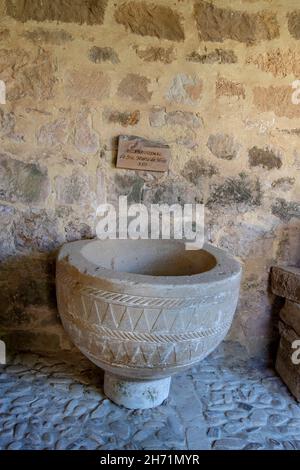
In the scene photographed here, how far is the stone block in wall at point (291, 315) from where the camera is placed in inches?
78.6

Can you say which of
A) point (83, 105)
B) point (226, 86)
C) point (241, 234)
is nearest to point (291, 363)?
point (241, 234)

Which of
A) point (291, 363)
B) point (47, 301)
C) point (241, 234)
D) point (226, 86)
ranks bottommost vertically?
point (291, 363)

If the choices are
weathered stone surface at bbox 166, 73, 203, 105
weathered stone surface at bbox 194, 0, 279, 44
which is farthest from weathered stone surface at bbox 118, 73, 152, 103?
weathered stone surface at bbox 194, 0, 279, 44

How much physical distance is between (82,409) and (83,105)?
4.46 ft

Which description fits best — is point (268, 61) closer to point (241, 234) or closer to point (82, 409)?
point (241, 234)

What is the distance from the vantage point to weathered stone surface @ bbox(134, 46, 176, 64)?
6.32 ft

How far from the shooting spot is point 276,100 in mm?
2023

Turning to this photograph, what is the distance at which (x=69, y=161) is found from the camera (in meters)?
2.00

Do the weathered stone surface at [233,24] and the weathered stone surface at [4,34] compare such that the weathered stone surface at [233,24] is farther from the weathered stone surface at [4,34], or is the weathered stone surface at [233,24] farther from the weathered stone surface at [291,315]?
the weathered stone surface at [291,315]

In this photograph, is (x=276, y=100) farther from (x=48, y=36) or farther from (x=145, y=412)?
(x=145, y=412)
